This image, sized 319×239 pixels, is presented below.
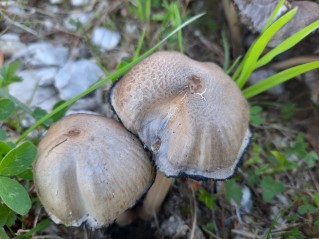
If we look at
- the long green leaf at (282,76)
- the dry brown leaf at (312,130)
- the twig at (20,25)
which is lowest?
the dry brown leaf at (312,130)

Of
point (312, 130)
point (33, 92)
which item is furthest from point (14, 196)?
point (312, 130)

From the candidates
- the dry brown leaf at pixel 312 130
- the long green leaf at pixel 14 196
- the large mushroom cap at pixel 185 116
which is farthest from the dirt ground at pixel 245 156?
the large mushroom cap at pixel 185 116

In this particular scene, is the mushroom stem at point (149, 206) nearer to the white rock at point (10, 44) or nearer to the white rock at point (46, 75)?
the white rock at point (46, 75)

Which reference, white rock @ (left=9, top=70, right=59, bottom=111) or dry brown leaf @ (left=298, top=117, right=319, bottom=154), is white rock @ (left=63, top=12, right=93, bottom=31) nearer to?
white rock @ (left=9, top=70, right=59, bottom=111)

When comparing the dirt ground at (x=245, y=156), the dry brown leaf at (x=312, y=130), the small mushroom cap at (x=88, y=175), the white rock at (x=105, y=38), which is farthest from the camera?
the white rock at (x=105, y=38)

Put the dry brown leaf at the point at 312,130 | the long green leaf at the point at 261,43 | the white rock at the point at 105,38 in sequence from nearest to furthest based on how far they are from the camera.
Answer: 1. the long green leaf at the point at 261,43
2. the dry brown leaf at the point at 312,130
3. the white rock at the point at 105,38

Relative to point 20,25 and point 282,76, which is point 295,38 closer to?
point 282,76

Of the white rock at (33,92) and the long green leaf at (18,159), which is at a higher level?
the long green leaf at (18,159)
